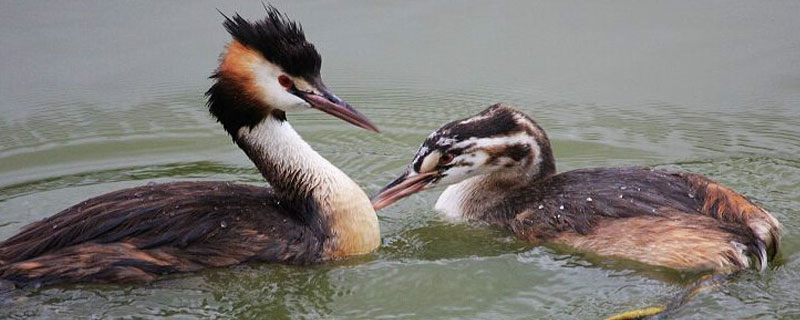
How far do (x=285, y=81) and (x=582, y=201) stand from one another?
1789mm

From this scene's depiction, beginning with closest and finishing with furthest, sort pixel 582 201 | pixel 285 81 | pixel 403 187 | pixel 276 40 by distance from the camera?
pixel 276 40
pixel 285 81
pixel 582 201
pixel 403 187

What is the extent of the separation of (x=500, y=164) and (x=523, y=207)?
0.34 metres

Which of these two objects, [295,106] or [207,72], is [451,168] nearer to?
[295,106]

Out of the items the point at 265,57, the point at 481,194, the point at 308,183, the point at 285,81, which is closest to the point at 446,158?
the point at 481,194

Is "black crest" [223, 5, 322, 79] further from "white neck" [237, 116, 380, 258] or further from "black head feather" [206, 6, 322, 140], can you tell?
"white neck" [237, 116, 380, 258]

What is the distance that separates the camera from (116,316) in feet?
19.4

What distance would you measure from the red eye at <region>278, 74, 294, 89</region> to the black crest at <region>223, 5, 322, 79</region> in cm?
5

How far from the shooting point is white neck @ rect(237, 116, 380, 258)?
6.77 metres

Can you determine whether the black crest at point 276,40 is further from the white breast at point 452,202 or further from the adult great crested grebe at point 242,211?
the white breast at point 452,202

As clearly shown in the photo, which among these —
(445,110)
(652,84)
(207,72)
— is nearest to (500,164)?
(445,110)

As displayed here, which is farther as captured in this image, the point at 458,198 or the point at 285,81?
the point at 458,198

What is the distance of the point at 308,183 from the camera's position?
684 centimetres

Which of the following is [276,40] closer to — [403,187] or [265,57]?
[265,57]

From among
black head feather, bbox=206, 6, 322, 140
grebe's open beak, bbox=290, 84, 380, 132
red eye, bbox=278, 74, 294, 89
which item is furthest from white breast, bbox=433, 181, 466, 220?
red eye, bbox=278, 74, 294, 89
